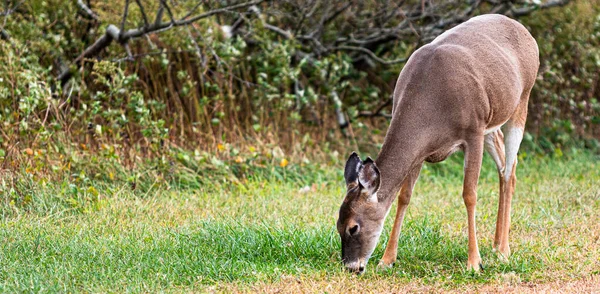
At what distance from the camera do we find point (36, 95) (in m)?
7.43

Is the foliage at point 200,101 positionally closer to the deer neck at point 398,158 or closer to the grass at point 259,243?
the grass at point 259,243

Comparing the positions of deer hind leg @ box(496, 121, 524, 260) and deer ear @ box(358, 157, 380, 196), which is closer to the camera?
deer ear @ box(358, 157, 380, 196)

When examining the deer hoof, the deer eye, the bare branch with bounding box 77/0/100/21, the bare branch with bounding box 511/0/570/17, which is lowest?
the bare branch with bounding box 511/0/570/17

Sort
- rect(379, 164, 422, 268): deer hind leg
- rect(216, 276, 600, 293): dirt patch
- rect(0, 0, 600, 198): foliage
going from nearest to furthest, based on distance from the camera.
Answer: rect(216, 276, 600, 293): dirt patch, rect(379, 164, 422, 268): deer hind leg, rect(0, 0, 600, 198): foliage

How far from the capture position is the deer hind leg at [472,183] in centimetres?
565

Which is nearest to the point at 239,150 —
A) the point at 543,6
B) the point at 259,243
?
the point at 259,243

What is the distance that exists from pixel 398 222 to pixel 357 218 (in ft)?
1.96

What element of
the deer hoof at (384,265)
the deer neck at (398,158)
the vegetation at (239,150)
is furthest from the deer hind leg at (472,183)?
the deer hoof at (384,265)

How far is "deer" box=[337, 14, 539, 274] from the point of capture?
216 inches

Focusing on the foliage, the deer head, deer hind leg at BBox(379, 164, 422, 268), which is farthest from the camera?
the foliage

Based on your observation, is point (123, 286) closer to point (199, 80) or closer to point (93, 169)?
point (93, 169)

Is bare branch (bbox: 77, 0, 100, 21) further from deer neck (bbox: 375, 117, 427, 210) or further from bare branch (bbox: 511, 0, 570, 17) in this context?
bare branch (bbox: 511, 0, 570, 17)

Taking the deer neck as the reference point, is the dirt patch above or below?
below

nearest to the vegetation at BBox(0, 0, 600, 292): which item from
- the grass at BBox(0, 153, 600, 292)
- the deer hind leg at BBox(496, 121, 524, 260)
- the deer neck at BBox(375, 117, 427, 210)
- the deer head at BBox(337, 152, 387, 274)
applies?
the grass at BBox(0, 153, 600, 292)
